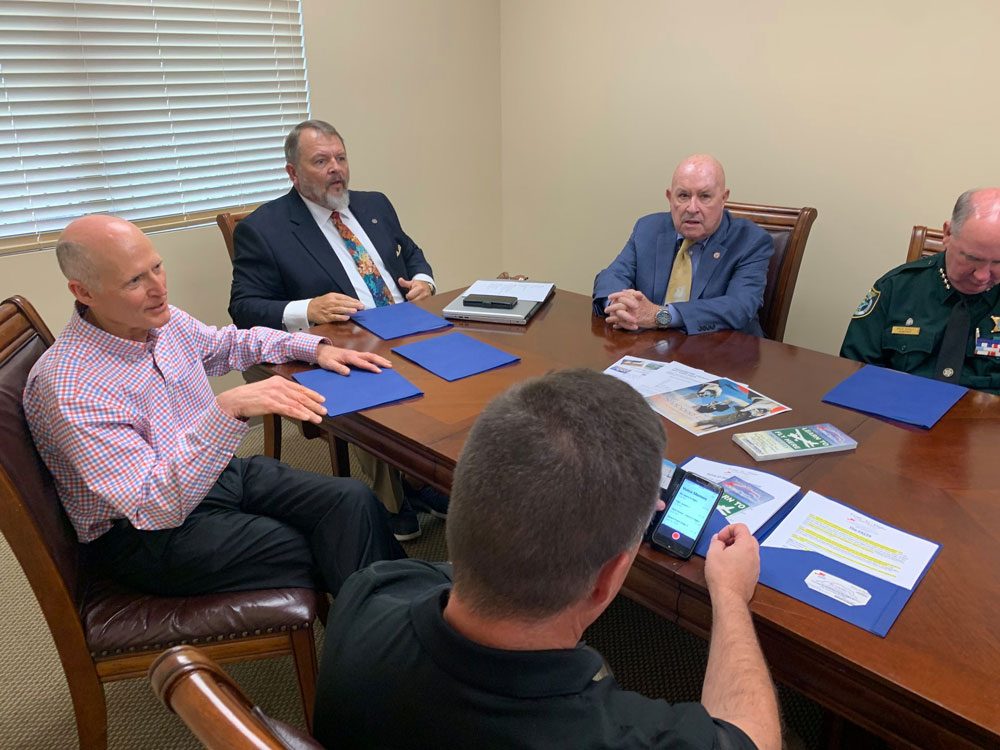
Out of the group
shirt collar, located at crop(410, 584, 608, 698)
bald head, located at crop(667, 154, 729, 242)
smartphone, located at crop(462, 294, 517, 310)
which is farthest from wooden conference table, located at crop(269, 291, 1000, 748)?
bald head, located at crop(667, 154, 729, 242)

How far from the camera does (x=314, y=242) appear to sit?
2.45 meters

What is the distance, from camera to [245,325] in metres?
2.33

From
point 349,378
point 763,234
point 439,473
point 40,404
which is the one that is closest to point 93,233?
point 40,404

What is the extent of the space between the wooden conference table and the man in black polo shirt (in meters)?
0.05

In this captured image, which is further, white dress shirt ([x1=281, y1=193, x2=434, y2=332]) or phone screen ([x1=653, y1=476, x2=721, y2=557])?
white dress shirt ([x1=281, y1=193, x2=434, y2=332])

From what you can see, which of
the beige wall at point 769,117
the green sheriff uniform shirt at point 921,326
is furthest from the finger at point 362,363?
the beige wall at point 769,117

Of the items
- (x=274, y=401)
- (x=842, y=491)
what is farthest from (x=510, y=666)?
(x=274, y=401)

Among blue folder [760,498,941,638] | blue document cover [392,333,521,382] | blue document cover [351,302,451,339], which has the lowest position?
blue folder [760,498,941,638]

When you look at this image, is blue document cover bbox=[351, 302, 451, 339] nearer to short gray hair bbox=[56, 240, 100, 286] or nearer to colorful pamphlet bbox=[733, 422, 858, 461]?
short gray hair bbox=[56, 240, 100, 286]

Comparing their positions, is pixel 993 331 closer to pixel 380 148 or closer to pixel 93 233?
pixel 93 233

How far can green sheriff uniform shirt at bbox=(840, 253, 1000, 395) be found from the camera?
1.82m

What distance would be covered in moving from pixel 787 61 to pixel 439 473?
225 cm

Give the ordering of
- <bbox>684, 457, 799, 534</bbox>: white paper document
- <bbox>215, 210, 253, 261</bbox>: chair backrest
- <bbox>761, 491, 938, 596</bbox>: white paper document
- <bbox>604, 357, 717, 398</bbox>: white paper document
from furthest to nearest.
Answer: <bbox>215, 210, 253, 261</bbox>: chair backrest, <bbox>604, 357, 717, 398</bbox>: white paper document, <bbox>684, 457, 799, 534</bbox>: white paper document, <bbox>761, 491, 938, 596</bbox>: white paper document

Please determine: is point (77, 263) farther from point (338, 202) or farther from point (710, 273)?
point (710, 273)
